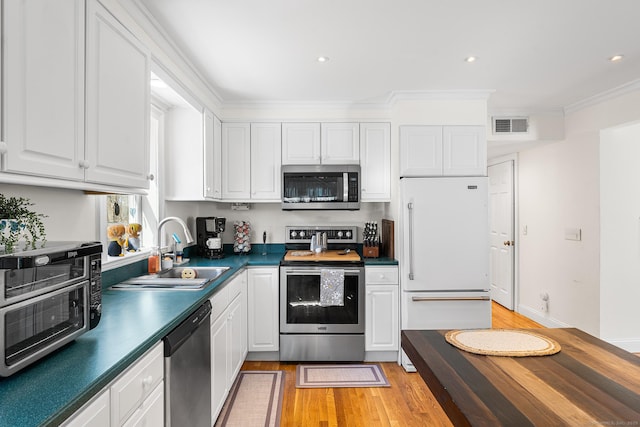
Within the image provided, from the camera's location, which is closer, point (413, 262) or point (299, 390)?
point (299, 390)

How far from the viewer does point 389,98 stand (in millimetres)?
3328

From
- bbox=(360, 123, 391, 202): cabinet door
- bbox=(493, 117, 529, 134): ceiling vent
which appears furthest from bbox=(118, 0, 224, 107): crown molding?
bbox=(493, 117, 529, 134): ceiling vent

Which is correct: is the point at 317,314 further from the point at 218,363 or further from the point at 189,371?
the point at 189,371

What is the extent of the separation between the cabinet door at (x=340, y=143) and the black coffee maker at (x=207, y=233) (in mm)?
1167

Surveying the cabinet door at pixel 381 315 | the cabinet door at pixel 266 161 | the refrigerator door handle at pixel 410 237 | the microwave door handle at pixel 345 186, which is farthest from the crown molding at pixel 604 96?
the cabinet door at pixel 266 161

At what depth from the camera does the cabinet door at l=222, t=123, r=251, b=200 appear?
11.5 ft

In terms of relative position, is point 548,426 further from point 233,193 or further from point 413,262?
point 233,193

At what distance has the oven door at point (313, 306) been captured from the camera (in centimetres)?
318

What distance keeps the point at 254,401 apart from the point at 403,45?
2614 mm

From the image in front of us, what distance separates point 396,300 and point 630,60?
2478 millimetres

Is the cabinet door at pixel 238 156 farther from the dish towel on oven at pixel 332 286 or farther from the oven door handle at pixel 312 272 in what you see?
the dish towel on oven at pixel 332 286

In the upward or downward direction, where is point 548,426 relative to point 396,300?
upward

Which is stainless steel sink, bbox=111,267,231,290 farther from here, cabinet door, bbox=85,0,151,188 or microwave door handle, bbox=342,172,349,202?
microwave door handle, bbox=342,172,349,202

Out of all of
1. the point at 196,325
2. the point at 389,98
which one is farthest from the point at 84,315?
the point at 389,98
